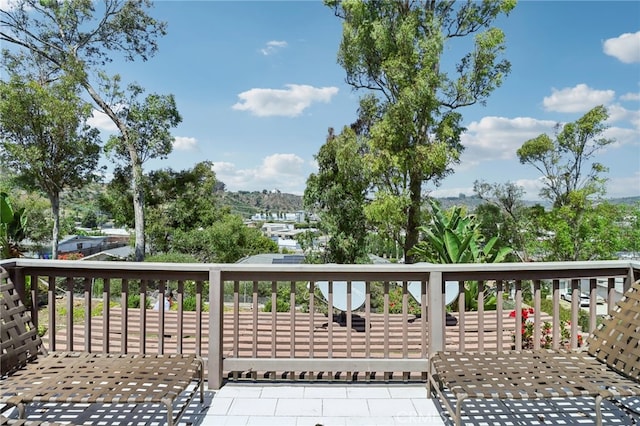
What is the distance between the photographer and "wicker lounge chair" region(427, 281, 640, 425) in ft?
6.56

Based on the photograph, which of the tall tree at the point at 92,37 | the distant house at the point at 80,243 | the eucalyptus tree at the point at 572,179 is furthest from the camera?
the distant house at the point at 80,243

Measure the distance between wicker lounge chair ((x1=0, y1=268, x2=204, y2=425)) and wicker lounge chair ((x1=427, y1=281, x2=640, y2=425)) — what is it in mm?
1510

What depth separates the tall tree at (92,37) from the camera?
16.6m

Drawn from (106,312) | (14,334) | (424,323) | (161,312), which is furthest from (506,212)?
(14,334)

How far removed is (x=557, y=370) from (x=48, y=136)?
18.9 meters

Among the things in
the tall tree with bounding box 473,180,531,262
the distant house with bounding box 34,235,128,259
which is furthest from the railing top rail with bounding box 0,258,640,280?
the distant house with bounding box 34,235,128,259

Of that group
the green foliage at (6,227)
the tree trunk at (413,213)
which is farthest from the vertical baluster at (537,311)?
the green foliage at (6,227)

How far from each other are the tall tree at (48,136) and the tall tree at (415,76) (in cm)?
1163

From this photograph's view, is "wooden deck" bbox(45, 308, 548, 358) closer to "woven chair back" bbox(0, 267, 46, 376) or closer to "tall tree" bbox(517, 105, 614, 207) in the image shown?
"woven chair back" bbox(0, 267, 46, 376)

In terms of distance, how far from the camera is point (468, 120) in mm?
12008

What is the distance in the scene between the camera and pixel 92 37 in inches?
687

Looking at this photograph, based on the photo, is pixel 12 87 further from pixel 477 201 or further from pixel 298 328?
pixel 477 201

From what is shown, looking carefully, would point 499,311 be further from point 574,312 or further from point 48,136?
point 48,136

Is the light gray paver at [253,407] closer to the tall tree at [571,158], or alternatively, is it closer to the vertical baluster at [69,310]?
the vertical baluster at [69,310]
